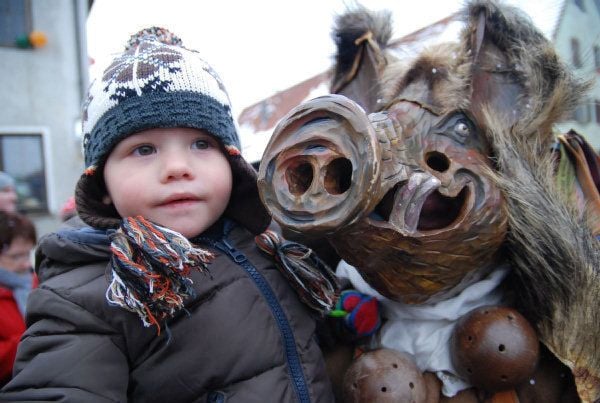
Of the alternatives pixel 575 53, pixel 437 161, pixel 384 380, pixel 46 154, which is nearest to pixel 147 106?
pixel 437 161

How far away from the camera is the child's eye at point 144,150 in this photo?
36.5 inches

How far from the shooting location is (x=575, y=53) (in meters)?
1.11

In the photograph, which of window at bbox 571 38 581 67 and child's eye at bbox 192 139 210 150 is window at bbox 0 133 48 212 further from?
window at bbox 571 38 581 67

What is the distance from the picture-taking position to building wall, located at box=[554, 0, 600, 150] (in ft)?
3.51

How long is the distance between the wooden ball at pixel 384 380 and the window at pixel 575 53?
710 mm

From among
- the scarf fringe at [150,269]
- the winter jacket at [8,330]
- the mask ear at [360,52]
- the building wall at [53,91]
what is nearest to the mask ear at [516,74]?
the mask ear at [360,52]

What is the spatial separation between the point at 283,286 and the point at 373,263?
210 millimetres

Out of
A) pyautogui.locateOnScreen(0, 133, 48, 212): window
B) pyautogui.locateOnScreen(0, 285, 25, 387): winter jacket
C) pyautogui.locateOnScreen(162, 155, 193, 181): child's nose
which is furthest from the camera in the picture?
pyautogui.locateOnScreen(0, 133, 48, 212): window

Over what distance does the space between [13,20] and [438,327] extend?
682cm

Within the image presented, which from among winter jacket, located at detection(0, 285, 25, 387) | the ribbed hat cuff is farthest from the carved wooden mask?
winter jacket, located at detection(0, 285, 25, 387)

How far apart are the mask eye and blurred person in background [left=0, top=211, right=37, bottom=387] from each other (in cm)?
157

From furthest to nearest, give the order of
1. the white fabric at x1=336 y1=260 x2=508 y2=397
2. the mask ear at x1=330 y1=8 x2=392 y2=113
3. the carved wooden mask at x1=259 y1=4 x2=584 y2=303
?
1. the mask ear at x1=330 y1=8 x2=392 y2=113
2. the white fabric at x1=336 y1=260 x2=508 y2=397
3. the carved wooden mask at x1=259 y1=4 x2=584 y2=303

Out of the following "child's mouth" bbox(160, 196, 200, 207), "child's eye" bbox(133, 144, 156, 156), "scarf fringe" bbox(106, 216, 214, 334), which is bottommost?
"scarf fringe" bbox(106, 216, 214, 334)

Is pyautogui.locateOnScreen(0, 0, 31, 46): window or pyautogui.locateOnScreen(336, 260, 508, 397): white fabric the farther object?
pyautogui.locateOnScreen(0, 0, 31, 46): window
